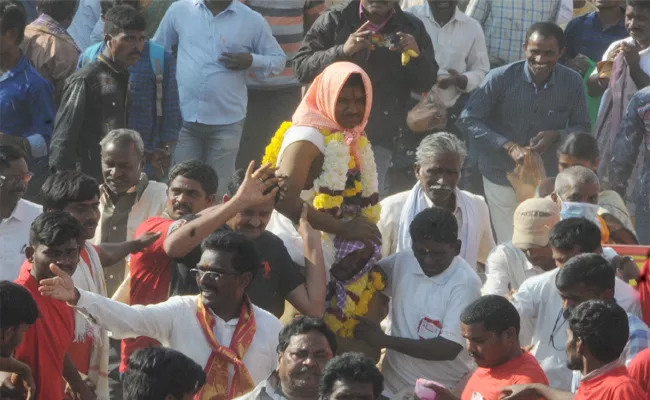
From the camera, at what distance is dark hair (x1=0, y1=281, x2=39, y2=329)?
21.7 ft

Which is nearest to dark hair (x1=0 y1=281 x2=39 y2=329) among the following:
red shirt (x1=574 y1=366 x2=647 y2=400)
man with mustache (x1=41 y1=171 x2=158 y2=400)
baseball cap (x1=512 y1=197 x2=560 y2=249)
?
man with mustache (x1=41 y1=171 x2=158 y2=400)

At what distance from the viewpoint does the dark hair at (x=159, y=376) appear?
20.6 ft

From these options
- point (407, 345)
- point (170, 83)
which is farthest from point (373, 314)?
A: point (170, 83)

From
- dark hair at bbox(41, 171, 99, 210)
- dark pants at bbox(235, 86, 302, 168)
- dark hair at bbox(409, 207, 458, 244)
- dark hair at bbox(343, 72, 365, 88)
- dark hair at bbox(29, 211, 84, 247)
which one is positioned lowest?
dark pants at bbox(235, 86, 302, 168)

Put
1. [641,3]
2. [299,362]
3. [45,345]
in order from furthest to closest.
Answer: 1. [641,3]
2. [45,345]
3. [299,362]

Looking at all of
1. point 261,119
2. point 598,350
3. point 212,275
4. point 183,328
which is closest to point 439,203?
point 212,275

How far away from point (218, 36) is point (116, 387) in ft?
10.8

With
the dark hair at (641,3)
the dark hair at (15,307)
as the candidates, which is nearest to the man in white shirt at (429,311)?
the dark hair at (15,307)

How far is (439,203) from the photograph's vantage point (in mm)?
8992

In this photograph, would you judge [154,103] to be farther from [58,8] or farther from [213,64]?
[58,8]

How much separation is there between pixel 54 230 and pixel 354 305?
5.76 feet

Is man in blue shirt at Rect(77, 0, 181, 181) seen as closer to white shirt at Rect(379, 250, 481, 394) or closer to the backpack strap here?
the backpack strap

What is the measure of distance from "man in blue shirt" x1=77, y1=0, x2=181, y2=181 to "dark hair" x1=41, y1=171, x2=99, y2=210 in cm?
224

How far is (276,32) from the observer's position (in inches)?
469
